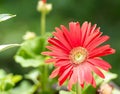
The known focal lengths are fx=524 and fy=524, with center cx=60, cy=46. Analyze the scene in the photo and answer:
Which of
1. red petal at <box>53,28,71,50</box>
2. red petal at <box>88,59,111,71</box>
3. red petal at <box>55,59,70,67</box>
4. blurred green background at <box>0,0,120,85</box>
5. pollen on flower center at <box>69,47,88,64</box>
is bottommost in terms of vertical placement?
red petal at <box>88,59,111,71</box>

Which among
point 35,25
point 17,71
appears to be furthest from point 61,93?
point 35,25

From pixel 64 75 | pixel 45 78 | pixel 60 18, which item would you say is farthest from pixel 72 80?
pixel 60 18

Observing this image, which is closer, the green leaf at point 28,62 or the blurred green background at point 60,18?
the green leaf at point 28,62

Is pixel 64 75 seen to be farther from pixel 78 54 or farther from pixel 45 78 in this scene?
pixel 45 78

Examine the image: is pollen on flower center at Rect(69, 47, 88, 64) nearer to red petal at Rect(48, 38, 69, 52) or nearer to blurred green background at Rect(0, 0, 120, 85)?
red petal at Rect(48, 38, 69, 52)

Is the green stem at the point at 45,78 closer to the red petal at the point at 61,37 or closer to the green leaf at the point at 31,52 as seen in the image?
the green leaf at the point at 31,52

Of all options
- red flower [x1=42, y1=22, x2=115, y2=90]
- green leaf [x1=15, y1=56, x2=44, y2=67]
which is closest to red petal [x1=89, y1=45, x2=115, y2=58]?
red flower [x1=42, y1=22, x2=115, y2=90]

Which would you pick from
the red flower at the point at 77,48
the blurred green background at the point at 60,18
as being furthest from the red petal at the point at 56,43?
the blurred green background at the point at 60,18

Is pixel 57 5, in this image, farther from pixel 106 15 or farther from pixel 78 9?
pixel 106 15
